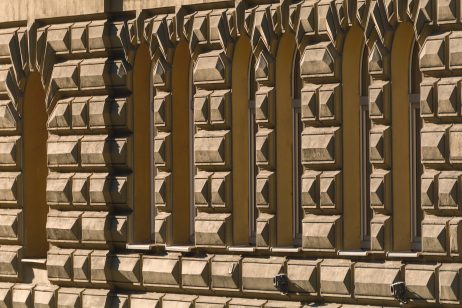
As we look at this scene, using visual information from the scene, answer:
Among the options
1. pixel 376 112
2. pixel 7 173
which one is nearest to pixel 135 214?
pixel 7 173

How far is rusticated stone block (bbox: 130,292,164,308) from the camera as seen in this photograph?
86.2 ft

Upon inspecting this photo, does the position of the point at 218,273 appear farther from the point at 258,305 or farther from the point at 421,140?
the point at 421,140

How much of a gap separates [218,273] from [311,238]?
178 cm

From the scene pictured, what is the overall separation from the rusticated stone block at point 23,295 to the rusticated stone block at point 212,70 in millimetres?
4654

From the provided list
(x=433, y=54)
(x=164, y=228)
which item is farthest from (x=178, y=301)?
(x=433, y=54)

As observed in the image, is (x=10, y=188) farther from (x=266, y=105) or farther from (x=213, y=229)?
(x=266, y=105)

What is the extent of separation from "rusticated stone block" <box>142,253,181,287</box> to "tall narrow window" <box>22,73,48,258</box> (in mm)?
2788

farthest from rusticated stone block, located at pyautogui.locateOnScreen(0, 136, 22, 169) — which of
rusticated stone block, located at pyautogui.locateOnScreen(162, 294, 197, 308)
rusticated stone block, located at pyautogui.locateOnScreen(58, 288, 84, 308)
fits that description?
rusticated stone block, located at pyautogui.locateOnScreen(162, 294, 197, 308)

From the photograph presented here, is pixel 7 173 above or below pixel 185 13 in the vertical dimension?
below

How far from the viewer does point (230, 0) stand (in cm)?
2520

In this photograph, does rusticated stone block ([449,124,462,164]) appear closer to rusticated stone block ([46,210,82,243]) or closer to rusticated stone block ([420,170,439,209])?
rusticated stone block ([420,170,439,209])

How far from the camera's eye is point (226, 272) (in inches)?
992

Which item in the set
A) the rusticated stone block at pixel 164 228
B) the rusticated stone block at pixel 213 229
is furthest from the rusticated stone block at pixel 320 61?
the rusticated stone block at pixel 164 228

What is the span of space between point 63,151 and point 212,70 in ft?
10.5
